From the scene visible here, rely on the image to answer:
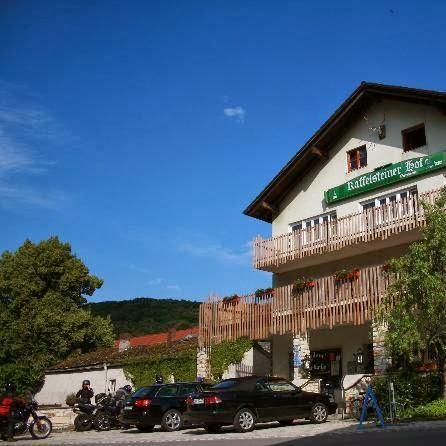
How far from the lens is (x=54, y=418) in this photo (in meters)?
22.9

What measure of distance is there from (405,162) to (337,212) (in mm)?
3914

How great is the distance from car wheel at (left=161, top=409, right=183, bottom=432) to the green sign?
1222cm

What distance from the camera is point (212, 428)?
17328 millimetres

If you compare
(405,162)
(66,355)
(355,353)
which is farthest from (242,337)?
(66,355)

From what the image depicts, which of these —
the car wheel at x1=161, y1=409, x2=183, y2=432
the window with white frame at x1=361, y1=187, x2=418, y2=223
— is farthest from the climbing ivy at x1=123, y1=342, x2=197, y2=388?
the window with white frame at x1=361, y1=187, x2=418, y2=223

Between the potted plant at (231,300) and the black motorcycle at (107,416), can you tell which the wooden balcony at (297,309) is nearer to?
the potted plant at (231,300)

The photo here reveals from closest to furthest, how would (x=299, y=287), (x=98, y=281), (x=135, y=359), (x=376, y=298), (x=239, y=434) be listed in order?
(x=239, y=434) → (x=376, y=298) → (x=299, y=287) → (x=135, y=359) → (x=98, y=281)

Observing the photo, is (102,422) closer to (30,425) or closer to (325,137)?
(30,425)

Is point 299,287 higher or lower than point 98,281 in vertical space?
lower

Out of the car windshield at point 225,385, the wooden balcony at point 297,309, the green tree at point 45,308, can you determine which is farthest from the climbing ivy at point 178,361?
the green tree at point 45,308

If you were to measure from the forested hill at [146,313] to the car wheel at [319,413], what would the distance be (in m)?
49.4

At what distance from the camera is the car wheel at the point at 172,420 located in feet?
61.5

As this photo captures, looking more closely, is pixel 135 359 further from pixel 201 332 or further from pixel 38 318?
pixel 38 318

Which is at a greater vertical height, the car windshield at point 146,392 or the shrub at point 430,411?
the car windshield at point 146,392
